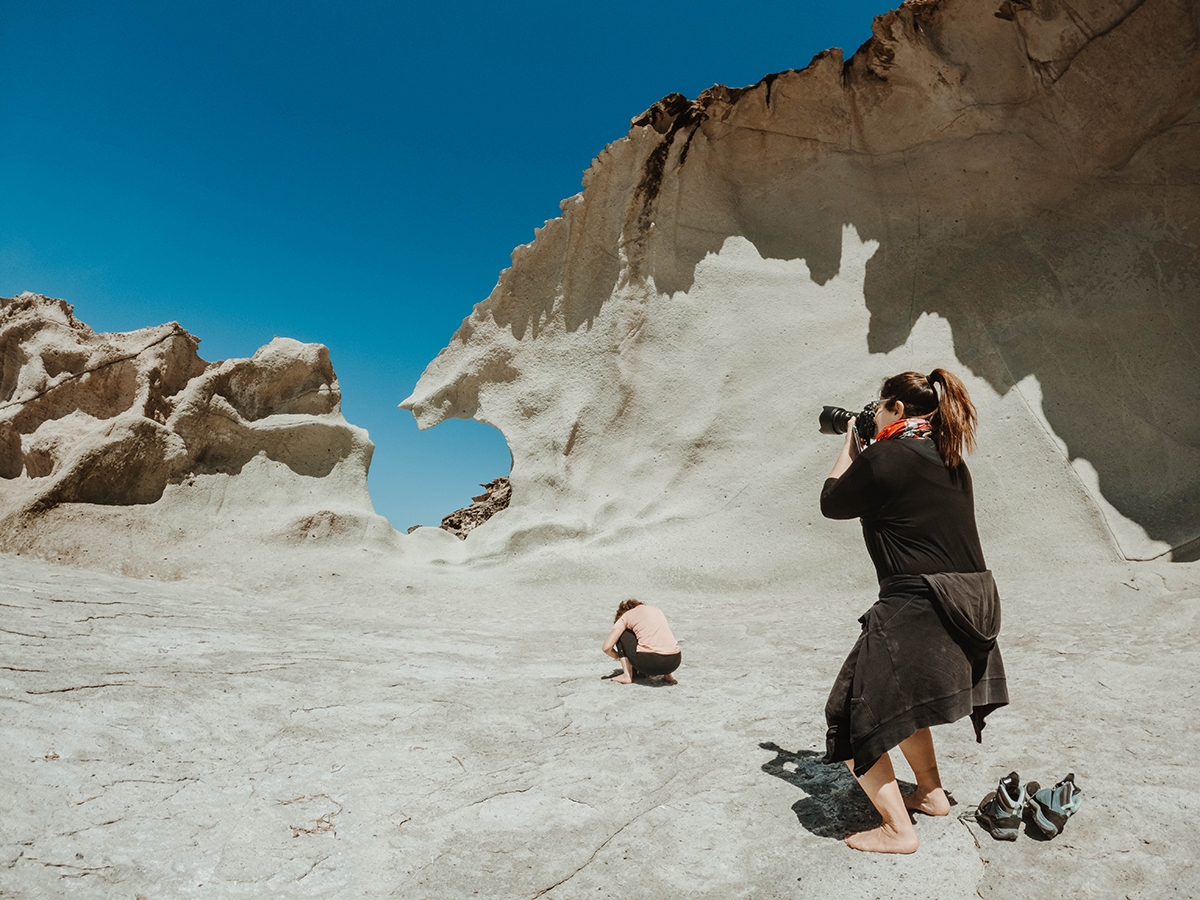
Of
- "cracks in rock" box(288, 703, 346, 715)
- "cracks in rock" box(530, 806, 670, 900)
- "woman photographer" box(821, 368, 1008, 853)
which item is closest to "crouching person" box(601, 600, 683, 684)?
"cracks in rock" box(288, 703, 346, 715)

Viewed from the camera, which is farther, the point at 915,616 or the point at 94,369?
the point at 94,369

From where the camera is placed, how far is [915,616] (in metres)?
1.59

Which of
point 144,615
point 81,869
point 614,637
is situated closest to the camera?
point 81,869

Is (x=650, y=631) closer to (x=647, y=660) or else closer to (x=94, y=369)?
(x=647, y=660)

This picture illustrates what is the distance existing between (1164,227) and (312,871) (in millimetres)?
6685

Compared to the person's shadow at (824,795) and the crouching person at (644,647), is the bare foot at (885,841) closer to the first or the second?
the person's shadow at (824,795)

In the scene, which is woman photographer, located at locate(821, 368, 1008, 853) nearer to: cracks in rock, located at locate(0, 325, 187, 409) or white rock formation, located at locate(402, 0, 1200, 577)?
white rock formation, located at locate(402, 0, 1200, 577)

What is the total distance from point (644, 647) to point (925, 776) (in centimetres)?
163

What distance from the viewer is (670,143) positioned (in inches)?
265

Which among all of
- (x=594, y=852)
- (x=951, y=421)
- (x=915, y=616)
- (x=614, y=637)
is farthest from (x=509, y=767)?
Result: (x=951, y=421)

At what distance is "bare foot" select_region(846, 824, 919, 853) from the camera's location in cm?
154

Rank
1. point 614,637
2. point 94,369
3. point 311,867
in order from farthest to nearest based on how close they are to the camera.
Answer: point 94,369, point 614,637, point 311,867

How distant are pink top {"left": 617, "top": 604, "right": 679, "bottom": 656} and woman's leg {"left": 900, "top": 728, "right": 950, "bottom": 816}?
1.56m

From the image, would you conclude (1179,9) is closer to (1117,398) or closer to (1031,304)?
(1031,304)
